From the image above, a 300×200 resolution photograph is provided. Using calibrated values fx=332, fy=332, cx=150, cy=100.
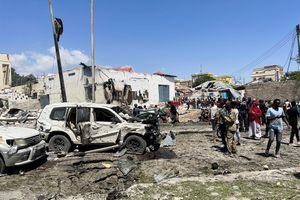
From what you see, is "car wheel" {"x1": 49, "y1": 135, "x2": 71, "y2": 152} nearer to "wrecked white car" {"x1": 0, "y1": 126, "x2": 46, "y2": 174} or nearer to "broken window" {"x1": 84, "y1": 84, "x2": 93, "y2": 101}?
"wrecked white car" {"x1": 0, "y1": 126, "x2": 46, "y2": 174}

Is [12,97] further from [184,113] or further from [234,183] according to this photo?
[234,183]

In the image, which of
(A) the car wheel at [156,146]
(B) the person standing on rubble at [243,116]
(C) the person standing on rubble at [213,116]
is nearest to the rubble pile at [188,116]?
(B) the person standing on rubble at [243,116]

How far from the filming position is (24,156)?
335 inches

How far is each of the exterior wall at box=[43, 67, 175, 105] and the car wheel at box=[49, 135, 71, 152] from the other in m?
16.1

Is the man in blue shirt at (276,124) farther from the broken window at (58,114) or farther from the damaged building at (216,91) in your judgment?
the damaged building at (216,91)

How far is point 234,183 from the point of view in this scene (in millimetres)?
7246

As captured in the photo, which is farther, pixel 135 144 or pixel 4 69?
pixel 4 69

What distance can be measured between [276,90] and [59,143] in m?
30.1

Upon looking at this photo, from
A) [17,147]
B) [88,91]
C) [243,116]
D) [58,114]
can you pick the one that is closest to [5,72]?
[88,91]

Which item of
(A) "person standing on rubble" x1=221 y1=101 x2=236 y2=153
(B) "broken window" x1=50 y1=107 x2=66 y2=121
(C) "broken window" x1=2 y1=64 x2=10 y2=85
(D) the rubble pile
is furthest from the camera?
(C) "broken window" x1=2 y1=64 x2=10 y2=85

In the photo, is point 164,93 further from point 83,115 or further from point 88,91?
point 83,115

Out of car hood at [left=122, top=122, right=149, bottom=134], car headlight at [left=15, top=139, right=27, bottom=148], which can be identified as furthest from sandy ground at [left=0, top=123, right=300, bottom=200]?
car hood at [left=122, top=122, right=149, bottom=134]

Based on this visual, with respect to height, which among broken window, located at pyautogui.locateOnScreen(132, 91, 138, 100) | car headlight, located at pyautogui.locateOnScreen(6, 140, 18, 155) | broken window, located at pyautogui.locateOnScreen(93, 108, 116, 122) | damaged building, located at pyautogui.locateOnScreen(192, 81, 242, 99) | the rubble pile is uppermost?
damaged building, located at pyautogui.locateOnScreen(192, 81, 242, 99)

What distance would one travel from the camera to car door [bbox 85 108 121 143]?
1080 centimetres
